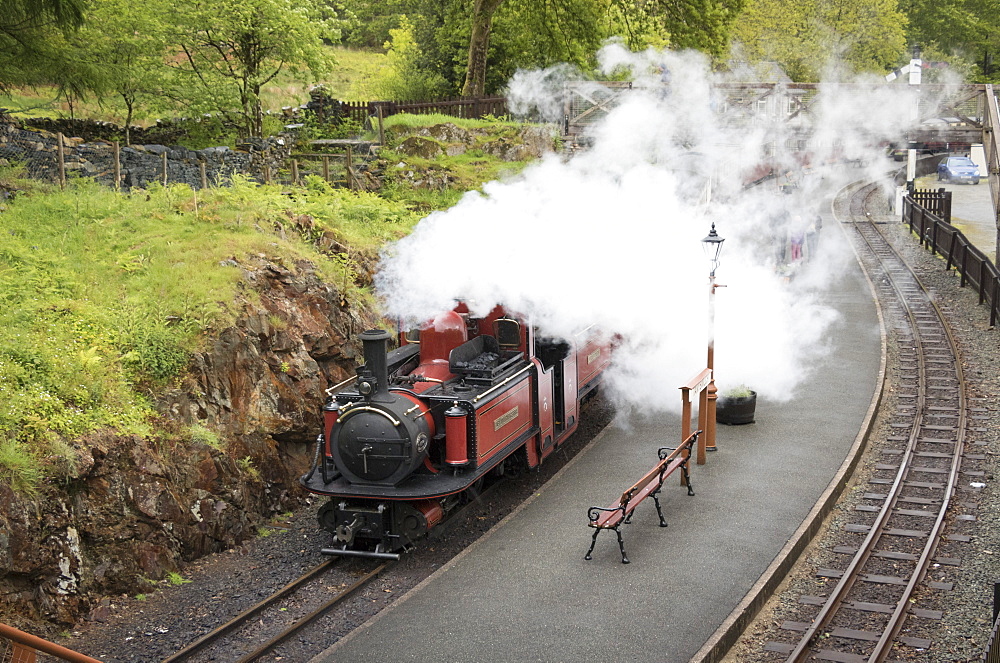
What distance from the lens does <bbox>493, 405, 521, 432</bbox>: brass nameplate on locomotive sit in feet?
36.2

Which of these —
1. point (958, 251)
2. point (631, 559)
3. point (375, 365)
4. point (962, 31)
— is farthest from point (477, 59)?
point (962, 31)

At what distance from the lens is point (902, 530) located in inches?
451

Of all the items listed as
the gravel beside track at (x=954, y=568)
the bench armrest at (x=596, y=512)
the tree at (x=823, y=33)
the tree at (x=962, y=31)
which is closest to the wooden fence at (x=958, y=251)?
the gravel beside track at (x=954, y=568)

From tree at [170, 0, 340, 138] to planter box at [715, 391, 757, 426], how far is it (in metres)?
12.7

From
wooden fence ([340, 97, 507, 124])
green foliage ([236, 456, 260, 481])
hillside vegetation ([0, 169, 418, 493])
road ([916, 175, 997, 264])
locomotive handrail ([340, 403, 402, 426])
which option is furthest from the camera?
road ([916, 175, 997, 264])

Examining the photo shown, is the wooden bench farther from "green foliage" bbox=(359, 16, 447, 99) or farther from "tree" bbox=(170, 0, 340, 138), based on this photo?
"green foliage" bbox=(359, 16, 447, 99)

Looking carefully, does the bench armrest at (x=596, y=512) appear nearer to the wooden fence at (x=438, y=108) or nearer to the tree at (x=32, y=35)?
the tree at (x=32, y=35)

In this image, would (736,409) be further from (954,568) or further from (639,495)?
(954,568)

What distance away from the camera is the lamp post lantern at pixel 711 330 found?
41.9 ft

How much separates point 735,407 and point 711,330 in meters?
1.94

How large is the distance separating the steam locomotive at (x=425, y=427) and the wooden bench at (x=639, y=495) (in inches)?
60.0

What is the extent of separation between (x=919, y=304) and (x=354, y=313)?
15853mm

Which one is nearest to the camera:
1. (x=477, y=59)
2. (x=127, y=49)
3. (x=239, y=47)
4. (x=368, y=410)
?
(x=368, y=410)

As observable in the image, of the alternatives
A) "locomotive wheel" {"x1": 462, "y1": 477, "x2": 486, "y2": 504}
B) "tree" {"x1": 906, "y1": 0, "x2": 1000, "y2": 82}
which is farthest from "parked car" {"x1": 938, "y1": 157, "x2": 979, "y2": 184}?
"locomotive wheel" {"x1": 462, "y1": 477, "x2": 486, "y2": 504}
